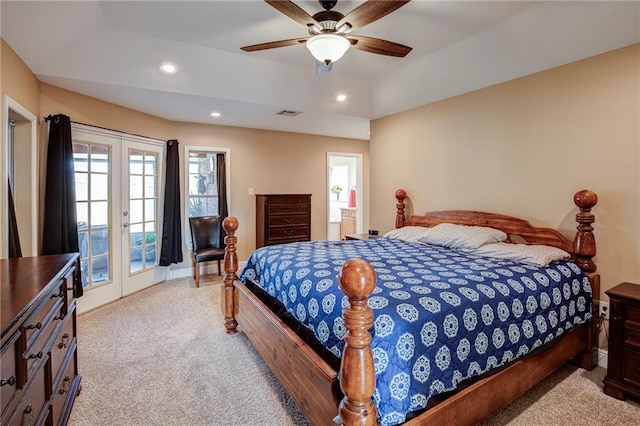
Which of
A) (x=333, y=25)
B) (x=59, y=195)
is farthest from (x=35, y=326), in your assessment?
(x=59, y=195)

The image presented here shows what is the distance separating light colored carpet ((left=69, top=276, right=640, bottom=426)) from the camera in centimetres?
193

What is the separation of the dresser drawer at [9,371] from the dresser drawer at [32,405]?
0.08 meters

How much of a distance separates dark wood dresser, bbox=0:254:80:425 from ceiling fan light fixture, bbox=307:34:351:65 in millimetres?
2005

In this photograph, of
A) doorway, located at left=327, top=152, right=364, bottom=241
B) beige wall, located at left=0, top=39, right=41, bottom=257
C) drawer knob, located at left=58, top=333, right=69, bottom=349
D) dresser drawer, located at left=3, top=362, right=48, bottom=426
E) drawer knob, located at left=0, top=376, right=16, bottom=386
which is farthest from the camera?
doorway, located at left=327, top=152, right=364, bottom=241

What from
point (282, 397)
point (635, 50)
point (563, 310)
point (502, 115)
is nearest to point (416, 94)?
point (502, 115)

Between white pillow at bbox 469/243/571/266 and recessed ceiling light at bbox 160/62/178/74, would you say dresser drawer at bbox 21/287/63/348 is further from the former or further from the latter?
white pillow at bbox 469/243/571/266

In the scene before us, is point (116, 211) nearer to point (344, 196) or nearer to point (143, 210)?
point (143, 210)

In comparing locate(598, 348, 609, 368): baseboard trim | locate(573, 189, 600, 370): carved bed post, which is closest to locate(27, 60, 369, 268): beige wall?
locate(573, 189, 600, 370): carved bed post

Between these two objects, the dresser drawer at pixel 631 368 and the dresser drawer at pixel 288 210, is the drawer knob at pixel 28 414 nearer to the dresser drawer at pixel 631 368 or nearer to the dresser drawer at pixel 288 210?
the dresser drawer at pixel 631 368

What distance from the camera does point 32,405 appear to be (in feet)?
4.16

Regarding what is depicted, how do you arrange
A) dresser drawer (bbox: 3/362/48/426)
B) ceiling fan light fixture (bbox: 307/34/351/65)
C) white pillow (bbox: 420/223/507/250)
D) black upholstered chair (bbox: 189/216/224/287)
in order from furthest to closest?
black upholstered chair (bbox: 189/216/224/287) < white pillow (bbox: 420/223/507/250) < ceiling fan light fixture (bbox: 307/34/351/65) < dresser drawer (bbox: 3/362/48/426)

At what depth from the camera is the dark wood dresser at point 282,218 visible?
201 inches

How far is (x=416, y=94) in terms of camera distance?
3.89 metres

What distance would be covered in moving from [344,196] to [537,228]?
6.03 meters
